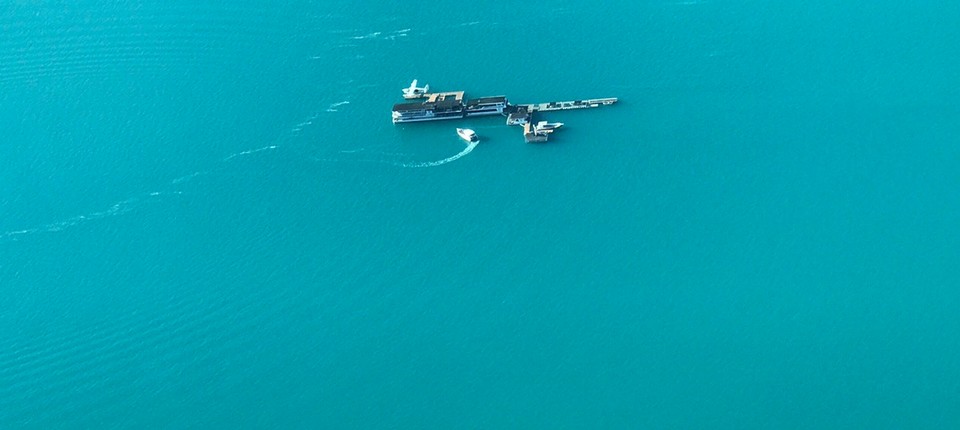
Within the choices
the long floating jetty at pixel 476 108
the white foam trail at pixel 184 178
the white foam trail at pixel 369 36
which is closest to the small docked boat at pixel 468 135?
the long floating jetty at pixel 476 108

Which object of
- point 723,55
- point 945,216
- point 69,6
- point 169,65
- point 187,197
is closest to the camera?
point 945,216

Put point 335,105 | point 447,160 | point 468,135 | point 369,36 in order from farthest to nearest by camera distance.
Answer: point 369,36 → point 335,105 → point 468,135 → point 447,160

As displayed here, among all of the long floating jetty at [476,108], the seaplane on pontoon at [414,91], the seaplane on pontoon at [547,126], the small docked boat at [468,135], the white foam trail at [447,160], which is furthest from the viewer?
the seaplane on pontoon at [414,91]

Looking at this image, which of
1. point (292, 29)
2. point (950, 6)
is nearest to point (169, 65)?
point (292, 29)

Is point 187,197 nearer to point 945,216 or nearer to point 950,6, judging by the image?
point 945,216

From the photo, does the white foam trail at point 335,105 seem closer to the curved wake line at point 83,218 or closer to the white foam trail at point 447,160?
the white foam trail at point 447,160

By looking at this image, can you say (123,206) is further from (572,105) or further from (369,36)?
(572,105)

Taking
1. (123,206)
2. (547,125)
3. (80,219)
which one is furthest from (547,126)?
(80,219)
